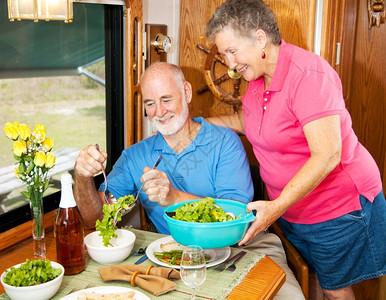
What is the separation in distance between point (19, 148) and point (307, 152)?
1126 millimetres

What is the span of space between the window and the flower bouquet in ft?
1.31

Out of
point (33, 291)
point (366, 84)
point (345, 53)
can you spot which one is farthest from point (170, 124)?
point (366, 84)

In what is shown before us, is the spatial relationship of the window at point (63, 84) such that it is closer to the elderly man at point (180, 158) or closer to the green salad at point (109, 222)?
the elderly man at point (180, 158)

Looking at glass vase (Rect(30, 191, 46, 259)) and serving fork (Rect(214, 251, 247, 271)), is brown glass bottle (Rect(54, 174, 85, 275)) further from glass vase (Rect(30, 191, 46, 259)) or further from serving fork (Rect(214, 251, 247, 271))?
serving fork (Rect(214, 251, 247, 271))

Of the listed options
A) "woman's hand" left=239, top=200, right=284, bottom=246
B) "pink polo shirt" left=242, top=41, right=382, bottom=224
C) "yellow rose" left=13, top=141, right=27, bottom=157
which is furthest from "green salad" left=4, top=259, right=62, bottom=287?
"pink polo shirt" left=242, top=41, right=382, bottom=224

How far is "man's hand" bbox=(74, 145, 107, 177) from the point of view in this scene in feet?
5.99

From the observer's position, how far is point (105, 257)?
64.2 inches

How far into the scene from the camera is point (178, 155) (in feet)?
7.23

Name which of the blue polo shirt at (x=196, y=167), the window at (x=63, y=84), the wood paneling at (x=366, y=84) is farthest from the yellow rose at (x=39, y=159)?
the wood paneling at (x=366, y=84)

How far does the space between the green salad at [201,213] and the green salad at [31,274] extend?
431mm

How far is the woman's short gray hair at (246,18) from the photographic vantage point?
1.94 m

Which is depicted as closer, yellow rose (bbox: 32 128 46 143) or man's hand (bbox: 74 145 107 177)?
yellow rose (bbox: 32 128 46 143)

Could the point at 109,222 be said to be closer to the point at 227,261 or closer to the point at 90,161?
the point at 90,161

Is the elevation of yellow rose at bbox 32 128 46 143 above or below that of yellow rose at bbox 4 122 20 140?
below
